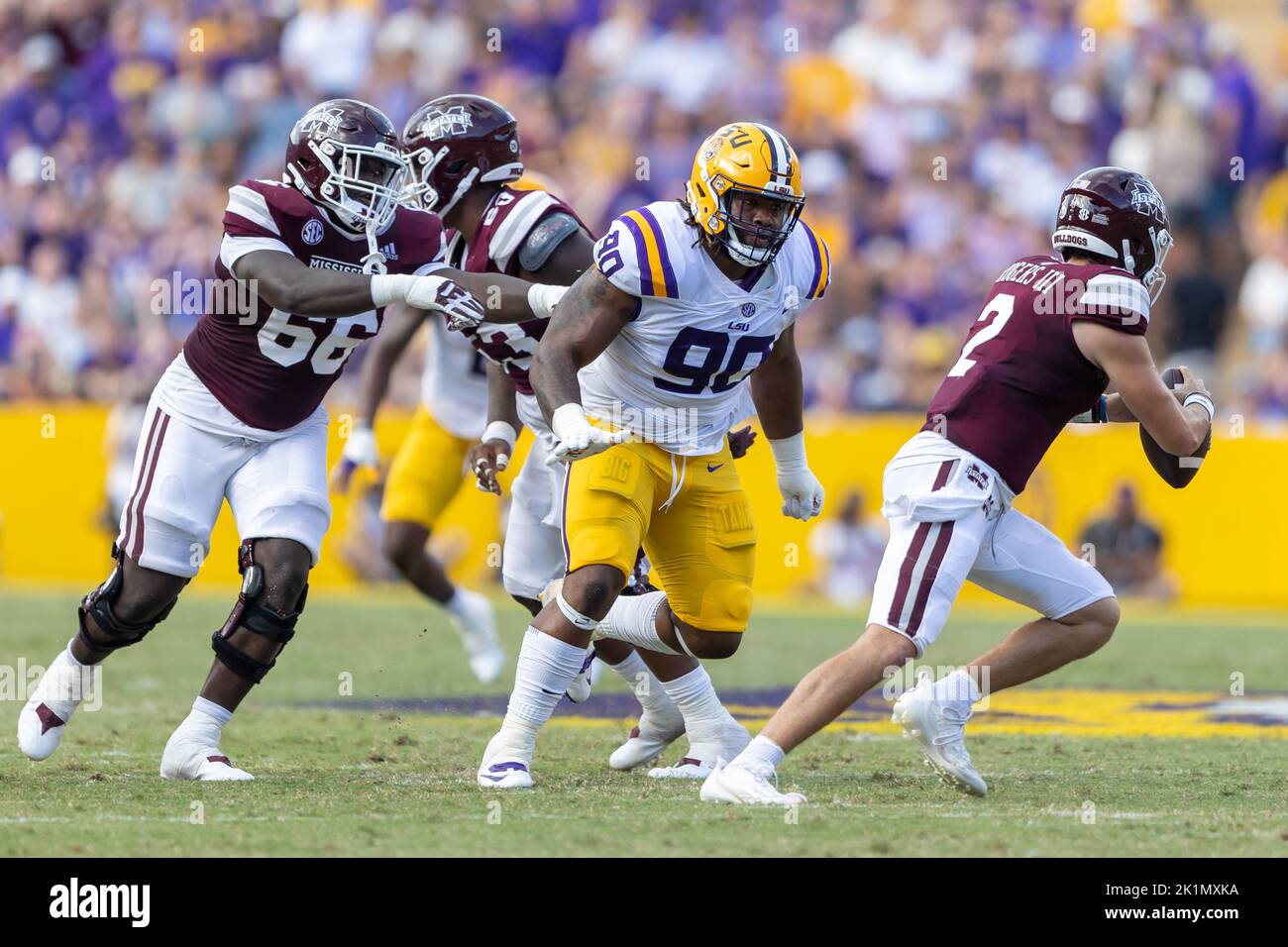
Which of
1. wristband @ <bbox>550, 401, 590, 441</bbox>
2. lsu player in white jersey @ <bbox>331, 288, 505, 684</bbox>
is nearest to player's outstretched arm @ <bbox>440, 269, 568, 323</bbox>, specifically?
wristband @ <bbox>550, 401, 590, 441</bbox>

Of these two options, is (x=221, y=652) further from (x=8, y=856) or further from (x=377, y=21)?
(x=377, y=21)

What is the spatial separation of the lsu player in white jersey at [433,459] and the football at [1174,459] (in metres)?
3.47

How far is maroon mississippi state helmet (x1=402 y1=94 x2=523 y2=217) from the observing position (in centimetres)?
618

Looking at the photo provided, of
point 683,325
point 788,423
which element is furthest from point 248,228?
point 788,423

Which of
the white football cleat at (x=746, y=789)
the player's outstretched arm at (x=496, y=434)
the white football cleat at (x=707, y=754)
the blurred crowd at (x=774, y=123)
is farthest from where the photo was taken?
the blurred crowd at (x=774, y=123)

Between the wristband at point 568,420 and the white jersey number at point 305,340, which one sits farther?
the white jersey number at point 305,340

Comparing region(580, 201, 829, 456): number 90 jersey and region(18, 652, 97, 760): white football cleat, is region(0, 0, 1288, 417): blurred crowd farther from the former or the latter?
region(18, 652, 97, 760): white football cleat

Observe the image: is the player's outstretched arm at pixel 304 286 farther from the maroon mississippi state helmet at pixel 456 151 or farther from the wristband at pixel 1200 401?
the wristband at pixel 1200 401

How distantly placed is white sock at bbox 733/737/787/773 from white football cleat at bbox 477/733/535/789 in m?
0.68

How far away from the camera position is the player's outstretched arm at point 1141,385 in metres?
5.02

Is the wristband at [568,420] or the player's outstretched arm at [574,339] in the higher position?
the player's outstretched arm at [574,339]

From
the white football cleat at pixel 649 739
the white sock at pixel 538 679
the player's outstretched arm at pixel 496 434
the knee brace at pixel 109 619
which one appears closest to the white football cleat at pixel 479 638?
the player's outstretched arm at pixel 496 434

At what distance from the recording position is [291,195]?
18.4 feet

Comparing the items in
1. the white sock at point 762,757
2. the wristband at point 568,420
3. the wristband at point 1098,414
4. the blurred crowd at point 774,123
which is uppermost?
the blurred crowd at point 774,123
